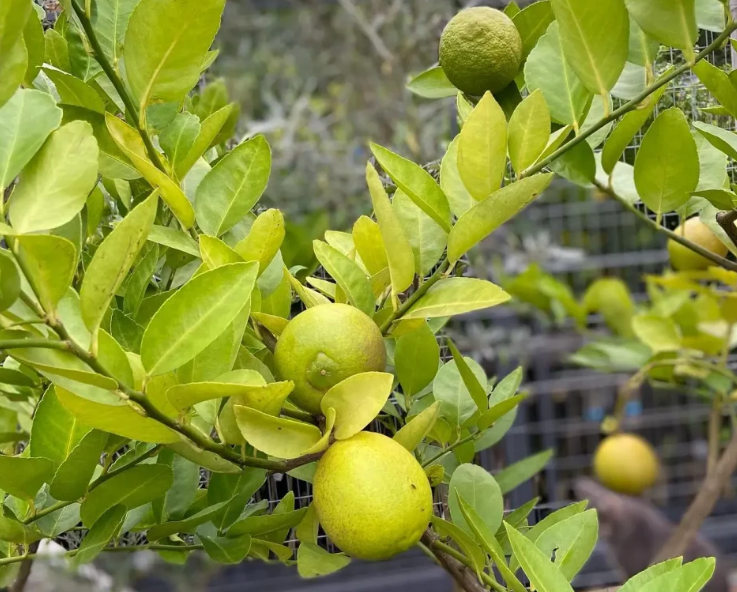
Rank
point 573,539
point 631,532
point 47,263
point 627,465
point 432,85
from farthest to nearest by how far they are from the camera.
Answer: point 631,532 → point 627,465 → point 432,85 → point 573,539 → point 47,263

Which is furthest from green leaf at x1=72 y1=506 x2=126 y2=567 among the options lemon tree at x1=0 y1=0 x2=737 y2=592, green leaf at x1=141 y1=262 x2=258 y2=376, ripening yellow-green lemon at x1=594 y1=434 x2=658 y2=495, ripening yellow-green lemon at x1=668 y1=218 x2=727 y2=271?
ripening yellow-green lemon at x1=594 y1=434 x2=658 y2=495

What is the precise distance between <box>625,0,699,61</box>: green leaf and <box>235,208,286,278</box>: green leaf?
149 millimetres

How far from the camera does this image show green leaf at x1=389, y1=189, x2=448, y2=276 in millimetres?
336

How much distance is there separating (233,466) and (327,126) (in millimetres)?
1613

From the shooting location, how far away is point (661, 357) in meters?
0.85

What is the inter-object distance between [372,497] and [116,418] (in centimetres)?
9

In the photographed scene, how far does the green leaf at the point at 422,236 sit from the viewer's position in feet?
1.10

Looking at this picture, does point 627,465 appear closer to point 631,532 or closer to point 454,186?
point 631,532

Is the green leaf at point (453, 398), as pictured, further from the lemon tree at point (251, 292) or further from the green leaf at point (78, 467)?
the green leaf at point (78, 467)

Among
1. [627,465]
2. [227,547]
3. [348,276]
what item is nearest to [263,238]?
[348,276]

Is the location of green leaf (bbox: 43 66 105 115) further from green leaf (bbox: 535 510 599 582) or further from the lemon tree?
green leaf (bbox: 535 510 599 582)

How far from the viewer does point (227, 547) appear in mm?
364

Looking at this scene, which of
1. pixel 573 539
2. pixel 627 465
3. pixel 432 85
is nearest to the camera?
pixel 573 539

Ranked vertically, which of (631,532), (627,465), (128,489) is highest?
(128,489)
